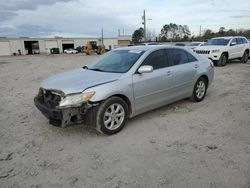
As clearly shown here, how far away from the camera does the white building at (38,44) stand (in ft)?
195

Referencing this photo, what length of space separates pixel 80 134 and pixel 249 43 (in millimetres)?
15550

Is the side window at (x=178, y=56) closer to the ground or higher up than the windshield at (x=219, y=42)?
closer to the ground

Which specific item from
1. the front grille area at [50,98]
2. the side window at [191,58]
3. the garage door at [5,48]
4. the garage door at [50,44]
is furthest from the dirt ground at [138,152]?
the garage door at [50,44]

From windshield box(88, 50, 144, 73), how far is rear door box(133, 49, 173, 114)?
0.83 feet

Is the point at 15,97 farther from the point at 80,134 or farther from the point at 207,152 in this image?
the point at 207,152

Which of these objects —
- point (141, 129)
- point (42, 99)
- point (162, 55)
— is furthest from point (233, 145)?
point (42, 99)

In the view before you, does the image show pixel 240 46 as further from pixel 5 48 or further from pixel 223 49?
pixel 5 48

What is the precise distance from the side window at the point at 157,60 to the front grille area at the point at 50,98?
1825 millimetres

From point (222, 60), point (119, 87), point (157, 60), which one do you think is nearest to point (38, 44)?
point (222, 60)

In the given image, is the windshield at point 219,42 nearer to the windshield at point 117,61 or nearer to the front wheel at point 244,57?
the front wheel at point 244,57

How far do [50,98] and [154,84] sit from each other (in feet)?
6.82

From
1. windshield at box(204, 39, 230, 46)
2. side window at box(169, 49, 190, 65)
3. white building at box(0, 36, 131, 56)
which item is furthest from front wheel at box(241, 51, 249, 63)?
white building at box(0, 36, 131, 56)

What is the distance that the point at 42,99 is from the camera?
14.7ft

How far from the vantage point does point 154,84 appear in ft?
15.9
